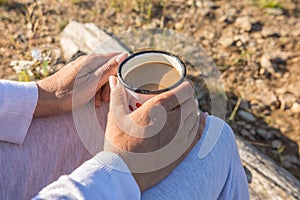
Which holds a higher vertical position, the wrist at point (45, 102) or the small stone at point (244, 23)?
the wrist at point (45, 102)

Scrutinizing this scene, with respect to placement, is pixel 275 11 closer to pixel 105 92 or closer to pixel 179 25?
pixel 179 25

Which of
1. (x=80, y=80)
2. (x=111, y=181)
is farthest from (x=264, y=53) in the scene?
(x=111, y=181)

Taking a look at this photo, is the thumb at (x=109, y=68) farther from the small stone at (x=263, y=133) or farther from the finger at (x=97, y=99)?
the small stone at (x=263, y=133)

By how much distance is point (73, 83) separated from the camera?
47.4 inches

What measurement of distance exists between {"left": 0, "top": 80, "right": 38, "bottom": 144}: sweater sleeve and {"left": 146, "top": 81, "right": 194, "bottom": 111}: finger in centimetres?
36

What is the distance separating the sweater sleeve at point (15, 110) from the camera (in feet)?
3.74

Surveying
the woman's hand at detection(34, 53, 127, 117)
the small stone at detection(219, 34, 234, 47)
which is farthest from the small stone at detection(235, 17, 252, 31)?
the woman's hand at detection(34, 53, 127, 117)

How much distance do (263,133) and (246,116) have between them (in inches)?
4.9

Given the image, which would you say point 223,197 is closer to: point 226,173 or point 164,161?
point 226,173

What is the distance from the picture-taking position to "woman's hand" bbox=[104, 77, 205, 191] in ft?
3.25

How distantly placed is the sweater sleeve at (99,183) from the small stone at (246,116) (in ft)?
4.40

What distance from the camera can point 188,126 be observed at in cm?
105

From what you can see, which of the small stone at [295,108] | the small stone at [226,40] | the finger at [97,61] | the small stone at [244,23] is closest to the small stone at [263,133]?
the small stone at [295,108]

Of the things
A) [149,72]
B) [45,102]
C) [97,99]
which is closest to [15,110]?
[45,102]
